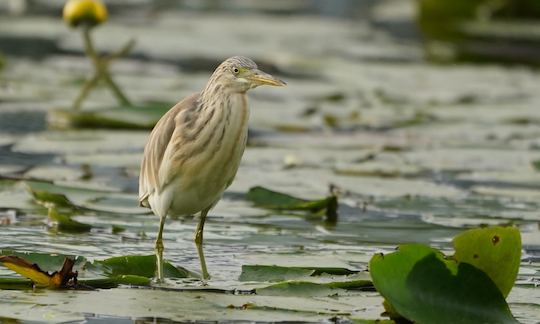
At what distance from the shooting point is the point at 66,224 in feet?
17.7

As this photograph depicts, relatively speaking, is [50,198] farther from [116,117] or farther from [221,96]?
[116,117]

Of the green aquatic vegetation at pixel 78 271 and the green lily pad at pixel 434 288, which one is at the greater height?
the green lily pad at pixel 434 288

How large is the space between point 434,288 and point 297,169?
3.18 metres

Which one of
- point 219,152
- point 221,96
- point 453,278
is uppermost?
point 221,96

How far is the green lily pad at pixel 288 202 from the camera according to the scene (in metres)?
5.85

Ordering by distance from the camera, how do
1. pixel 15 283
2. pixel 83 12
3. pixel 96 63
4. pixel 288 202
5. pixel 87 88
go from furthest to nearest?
pixel 87 88 < pixel 96 63 < pixel 83 12 < pixel 288 202 < pixel 15 283

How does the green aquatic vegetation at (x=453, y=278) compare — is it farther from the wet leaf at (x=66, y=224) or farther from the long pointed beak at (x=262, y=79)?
the wet leaf at (x=66, y=224)

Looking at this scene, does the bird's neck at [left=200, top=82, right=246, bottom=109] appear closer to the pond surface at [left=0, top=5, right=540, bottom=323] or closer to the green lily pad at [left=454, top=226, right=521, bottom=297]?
the pond surface at [left=0, top=5, right=540, bottom=323]

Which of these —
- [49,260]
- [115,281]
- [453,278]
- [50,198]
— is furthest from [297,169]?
[453,278]

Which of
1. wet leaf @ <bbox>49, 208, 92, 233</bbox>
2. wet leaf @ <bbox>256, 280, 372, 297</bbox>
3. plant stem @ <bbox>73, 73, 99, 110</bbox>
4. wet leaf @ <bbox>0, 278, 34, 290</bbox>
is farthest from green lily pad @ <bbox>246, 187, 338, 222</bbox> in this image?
plant stem @ <bbox>73, 73, 99, 110</bbox>

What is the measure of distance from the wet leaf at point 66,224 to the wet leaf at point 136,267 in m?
0.83

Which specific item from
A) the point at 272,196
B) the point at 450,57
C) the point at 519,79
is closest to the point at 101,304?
the point at 272,196

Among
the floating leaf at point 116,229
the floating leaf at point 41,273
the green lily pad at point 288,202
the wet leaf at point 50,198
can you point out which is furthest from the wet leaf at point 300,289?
the wet leaf at point 50,198

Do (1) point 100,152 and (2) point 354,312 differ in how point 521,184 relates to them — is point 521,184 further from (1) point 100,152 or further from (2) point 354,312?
(2) point 354,312
